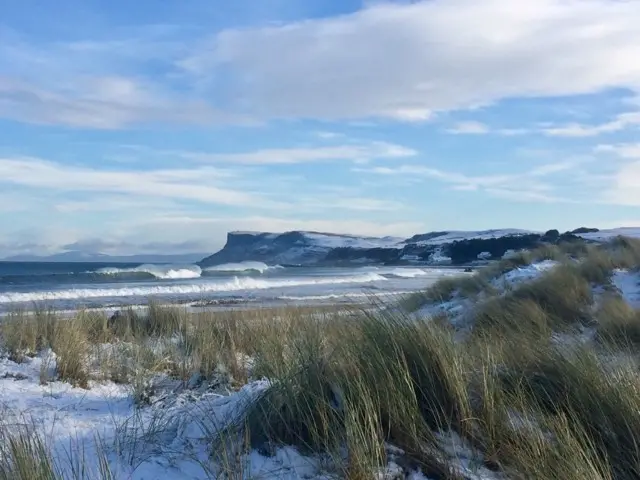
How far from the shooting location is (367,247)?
3782 inches

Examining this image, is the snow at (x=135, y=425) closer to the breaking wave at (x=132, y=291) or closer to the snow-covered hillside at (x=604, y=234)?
the breaking wave at (x=132, y=291)

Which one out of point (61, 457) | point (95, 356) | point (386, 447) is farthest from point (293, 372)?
point (95, 356)

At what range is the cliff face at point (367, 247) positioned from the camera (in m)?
63.1

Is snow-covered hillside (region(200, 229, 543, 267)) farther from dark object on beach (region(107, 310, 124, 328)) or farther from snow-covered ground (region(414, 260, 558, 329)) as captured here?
dark object on beach (region(107, 310, 124, 328))

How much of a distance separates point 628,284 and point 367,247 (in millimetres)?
85450

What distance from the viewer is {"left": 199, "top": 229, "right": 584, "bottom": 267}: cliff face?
6306 cm

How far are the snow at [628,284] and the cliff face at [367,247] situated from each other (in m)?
38.3

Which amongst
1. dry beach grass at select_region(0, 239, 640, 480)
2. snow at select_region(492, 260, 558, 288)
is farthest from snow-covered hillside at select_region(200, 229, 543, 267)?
dry beach grass at select_region(0, 239, 640, 480)

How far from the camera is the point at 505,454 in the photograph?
365 cm

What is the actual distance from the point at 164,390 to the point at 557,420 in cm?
400

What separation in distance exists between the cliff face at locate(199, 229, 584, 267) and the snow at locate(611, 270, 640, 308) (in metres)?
38.3

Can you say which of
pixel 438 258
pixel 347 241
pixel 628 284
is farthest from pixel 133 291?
pixel 347 241

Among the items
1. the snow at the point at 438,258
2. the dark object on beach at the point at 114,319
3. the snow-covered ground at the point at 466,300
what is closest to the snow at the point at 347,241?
the snow at the point at 438,258

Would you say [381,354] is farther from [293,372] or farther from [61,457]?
[61,457]
